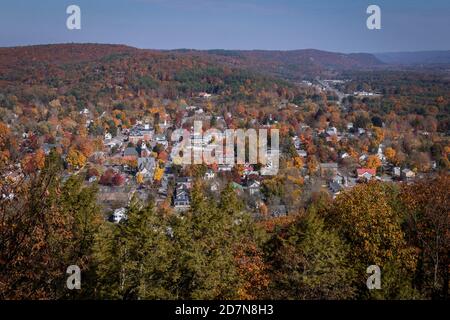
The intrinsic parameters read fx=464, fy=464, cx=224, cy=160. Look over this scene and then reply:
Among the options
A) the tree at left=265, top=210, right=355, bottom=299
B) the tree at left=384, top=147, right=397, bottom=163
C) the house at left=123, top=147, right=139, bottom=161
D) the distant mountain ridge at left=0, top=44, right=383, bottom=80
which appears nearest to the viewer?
the tree at left=265, top=210, right=355, bottom=299

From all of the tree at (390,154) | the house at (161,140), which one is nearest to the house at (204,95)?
the house at (161,140)

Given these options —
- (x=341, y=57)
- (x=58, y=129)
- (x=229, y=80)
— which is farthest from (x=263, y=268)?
(x=341, y=57)

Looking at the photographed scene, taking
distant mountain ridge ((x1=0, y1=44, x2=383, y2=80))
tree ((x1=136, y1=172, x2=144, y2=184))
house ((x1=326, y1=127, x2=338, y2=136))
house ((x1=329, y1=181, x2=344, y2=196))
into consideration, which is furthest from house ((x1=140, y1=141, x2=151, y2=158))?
distant mountain ridge ((x1=0, y1=44, x2=383, y2=80))

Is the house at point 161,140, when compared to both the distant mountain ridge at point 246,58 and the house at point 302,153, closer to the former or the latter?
the house at point 302,153

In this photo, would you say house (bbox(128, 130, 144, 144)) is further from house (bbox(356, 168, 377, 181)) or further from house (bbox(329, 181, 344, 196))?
house (bbox(356, 168, 377, 181))

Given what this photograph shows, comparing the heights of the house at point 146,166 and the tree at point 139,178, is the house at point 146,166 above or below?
above

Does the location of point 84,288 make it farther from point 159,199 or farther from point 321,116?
point 321,116
